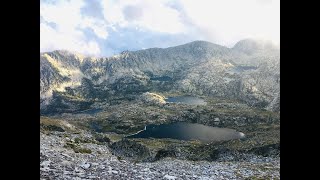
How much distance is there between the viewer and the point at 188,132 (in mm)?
125750

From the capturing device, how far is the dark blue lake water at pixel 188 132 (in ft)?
381

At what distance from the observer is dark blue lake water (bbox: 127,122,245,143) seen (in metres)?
116
